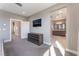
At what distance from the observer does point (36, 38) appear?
7.67 ft

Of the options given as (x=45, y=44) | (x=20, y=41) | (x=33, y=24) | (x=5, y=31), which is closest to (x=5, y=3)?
(x=5, y=31)

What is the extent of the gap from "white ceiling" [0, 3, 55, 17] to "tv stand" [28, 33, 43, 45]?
499mm

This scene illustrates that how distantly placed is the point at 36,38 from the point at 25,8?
76 cm

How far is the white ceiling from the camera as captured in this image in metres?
1.97

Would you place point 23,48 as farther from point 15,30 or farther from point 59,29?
point 59,29

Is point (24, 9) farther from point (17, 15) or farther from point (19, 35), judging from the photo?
point (19, 35)

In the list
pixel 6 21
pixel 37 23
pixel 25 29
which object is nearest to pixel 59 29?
pixel 37 23

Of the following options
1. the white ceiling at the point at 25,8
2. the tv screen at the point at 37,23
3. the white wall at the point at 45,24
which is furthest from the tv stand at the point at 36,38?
the white ceiling at the point at 25,8

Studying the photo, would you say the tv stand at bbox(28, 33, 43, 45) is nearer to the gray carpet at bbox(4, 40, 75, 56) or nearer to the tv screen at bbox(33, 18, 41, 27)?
the gray carpet at bbox(4, 40, 75, 56)

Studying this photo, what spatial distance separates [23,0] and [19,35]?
86 cm

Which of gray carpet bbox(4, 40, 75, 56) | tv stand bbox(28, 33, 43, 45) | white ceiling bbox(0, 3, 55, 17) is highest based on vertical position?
white ceiling bbox(0, 3, 55, 17)

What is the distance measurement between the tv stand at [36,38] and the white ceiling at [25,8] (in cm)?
50

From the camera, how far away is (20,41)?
2314 mm

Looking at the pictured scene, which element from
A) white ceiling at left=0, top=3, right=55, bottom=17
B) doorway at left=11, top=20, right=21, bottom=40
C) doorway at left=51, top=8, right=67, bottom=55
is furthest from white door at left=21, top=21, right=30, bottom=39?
doorway at left=51, top=8, right=67, bottom=55
